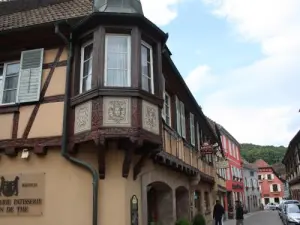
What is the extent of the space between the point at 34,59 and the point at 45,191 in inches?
153

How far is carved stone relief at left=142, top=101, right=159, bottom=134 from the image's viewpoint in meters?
9.54

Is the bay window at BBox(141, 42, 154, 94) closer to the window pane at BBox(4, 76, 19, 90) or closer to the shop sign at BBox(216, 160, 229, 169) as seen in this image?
the window pane at BBox(4, 76, 19, 90)

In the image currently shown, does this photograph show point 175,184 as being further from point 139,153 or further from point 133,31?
point 133,31

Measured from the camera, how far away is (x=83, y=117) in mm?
9609

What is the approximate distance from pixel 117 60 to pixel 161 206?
5.95 m

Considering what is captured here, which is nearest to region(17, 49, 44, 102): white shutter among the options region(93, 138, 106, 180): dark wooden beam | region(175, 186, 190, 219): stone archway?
region(93, 138, 106, 180): dark wooden beam

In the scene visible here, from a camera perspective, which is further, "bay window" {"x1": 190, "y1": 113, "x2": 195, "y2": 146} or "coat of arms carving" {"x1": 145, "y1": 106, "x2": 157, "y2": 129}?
"bay window" {"x1": 190, "y1": 113, "x2": 195, "y2": 146}

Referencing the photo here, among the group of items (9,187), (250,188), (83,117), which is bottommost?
(9,187)

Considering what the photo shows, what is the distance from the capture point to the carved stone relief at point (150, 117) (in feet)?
31.3

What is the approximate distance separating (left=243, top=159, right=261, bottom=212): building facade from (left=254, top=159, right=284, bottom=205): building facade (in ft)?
62.3

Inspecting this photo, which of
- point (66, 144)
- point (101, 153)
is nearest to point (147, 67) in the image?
point (101, 153)

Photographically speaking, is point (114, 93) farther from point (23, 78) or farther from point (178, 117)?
point (178, 117)

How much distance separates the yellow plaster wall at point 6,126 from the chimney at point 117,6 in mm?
3994

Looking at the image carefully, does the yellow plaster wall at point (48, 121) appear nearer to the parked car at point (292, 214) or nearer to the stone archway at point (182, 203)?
the stone archway at point (182, 203)
